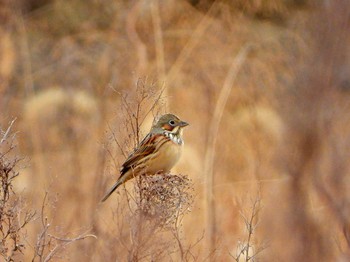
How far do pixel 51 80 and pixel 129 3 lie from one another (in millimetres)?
1390

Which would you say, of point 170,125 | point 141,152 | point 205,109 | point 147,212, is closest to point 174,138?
point 170,125

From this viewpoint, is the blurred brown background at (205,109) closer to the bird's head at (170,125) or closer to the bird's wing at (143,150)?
the bird's wing at (143,150)

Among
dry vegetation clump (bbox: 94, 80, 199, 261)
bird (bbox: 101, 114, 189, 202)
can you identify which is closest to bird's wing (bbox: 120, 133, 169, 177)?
bird (bbox: 101, 114, 189, 202)

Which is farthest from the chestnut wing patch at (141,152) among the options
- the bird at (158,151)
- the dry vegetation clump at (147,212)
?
the dry vegetation clump at (147,212)

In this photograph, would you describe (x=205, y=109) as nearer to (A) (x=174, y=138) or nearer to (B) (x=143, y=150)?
(A) (x=174, y=138)

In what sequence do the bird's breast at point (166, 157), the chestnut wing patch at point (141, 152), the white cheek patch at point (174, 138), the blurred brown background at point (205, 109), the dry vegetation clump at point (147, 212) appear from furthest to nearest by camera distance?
the white cheek patch at point (174, 138) → the bird's breast at point (166, 157) → the chestnut wing patch at point (141, 152) → the dry vegetation clump at point (147, 212) → the blurred brown background at point (205, 109)

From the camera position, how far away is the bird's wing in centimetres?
417

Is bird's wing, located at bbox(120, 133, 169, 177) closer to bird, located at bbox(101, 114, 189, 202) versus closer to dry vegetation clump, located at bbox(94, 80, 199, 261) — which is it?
bird, located at bbox(101, 114, 189, 202)

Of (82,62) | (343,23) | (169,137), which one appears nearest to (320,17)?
(343,23)

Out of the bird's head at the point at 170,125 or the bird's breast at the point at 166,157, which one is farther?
the bird's head at the point at 170,125

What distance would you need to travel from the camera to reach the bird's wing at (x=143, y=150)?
4.17 meters

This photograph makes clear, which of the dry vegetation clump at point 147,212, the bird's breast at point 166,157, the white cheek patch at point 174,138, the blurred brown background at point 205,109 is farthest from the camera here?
the white cheek patch at point 174,138

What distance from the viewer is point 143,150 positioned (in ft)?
14.4

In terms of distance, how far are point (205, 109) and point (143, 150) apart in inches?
177
